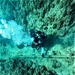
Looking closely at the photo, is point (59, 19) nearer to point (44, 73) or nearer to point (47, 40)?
point (47, 40)

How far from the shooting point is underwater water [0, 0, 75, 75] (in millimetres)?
1010

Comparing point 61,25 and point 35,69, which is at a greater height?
point 61,25

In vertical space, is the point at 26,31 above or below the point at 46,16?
below

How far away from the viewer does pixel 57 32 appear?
1.04 meters

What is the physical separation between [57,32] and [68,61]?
0.77ft

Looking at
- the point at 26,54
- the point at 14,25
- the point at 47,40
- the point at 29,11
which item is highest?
the point at 29,11

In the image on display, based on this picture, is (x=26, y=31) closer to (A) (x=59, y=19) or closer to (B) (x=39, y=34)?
(B) (x=39, y=34)

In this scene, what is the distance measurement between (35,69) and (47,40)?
0.79 feet

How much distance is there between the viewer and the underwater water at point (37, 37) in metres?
1.01

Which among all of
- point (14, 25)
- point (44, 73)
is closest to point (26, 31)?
point (14, 25)

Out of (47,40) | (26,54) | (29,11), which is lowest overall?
(26,54)

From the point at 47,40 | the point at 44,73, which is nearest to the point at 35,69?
the point at 44,73

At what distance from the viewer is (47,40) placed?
1.04 meters

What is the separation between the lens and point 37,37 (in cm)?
104
